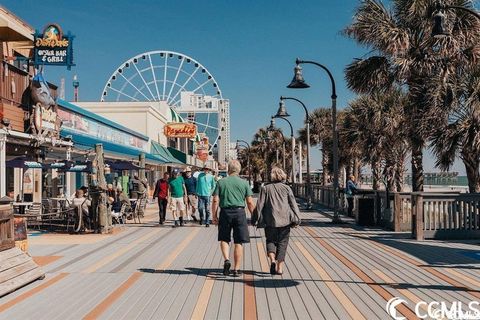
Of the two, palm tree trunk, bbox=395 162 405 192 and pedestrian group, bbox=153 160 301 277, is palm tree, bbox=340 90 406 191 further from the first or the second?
pedestrian group, bbox=153 160 301 277

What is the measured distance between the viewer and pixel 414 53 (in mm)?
16578

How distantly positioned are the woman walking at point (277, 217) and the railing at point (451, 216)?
5.69m

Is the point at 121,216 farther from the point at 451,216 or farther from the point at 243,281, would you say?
the point at 243,281

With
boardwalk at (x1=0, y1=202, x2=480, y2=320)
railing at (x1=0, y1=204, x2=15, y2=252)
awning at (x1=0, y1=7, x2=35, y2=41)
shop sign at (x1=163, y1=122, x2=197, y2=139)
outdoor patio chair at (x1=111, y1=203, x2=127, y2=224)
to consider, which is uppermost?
awning at (x1=0, y1=7, x2=35, y2=41)

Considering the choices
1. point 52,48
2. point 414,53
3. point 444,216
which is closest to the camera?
point 444,216

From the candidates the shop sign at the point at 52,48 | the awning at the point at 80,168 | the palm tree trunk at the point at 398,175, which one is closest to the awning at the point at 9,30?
the shop sign at the point at 52,48

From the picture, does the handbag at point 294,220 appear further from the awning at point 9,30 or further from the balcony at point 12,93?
the awning at point 9,30

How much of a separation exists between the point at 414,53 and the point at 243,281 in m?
11.5

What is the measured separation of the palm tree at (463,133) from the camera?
14945 millimetres

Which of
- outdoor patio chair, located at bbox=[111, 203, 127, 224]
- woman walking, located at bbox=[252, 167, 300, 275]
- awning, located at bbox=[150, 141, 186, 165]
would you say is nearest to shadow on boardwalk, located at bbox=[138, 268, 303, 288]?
woman walking, located at bbox=[252, 167, 300, 275]

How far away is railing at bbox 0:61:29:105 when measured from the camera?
59.5ft

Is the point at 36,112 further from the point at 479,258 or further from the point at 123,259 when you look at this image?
the point at 479,258

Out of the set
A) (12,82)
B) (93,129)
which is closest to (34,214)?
(12,82)

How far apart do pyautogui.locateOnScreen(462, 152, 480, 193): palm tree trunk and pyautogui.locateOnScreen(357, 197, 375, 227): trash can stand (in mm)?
2988
